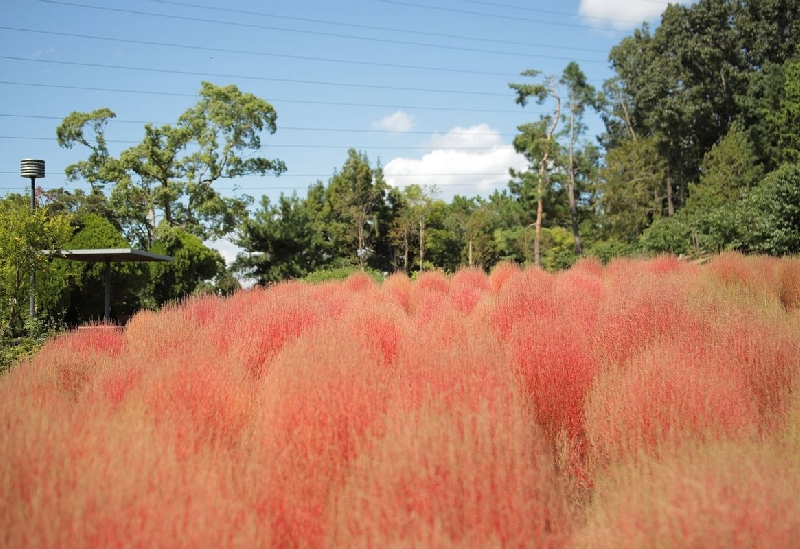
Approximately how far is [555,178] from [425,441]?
118ft

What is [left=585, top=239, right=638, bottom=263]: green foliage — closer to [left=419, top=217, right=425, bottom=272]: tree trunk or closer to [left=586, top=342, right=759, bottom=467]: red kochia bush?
[left=419, top=217, right=425, bottom=272]: tree trunk

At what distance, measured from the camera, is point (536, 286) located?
29.1ft

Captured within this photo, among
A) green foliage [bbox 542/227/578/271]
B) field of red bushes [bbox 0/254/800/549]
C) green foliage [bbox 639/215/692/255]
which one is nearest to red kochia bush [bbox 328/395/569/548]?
field of red bushes [bbox 0/254/800/549]

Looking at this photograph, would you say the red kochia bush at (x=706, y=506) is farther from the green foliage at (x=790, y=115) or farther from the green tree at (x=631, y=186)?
the green tree at (x=631, y=186)

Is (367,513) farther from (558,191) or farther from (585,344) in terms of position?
(558,191)

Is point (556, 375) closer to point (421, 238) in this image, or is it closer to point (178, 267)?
point (178, 267)

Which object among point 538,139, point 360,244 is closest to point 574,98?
point 538,139

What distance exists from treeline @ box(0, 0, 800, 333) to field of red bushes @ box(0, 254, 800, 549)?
19.6m

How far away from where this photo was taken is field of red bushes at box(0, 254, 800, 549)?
250cm

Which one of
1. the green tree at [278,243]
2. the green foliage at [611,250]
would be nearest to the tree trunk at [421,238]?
the green tree at [278,243]

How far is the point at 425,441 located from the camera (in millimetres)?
2957

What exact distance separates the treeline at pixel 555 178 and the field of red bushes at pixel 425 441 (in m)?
19.6

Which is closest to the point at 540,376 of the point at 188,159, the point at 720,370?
the point at 720,370

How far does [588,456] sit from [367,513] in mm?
2045
